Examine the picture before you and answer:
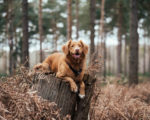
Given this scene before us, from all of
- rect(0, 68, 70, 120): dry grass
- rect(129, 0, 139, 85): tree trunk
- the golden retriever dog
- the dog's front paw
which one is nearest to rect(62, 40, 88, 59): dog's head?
the golden retriever dog

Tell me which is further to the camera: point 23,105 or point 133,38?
point 133,38

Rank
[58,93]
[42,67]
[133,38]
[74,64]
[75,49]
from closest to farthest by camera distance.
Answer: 1. [58,93]
2. [75,49]
3. [74,64]
4. [42,67]
5. [133,38]

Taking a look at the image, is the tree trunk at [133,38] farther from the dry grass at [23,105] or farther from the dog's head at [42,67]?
the dry grass at [23,105]

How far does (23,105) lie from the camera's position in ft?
12.8

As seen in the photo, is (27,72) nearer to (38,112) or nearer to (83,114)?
(38,112)

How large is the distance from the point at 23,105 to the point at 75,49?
1.66 meters

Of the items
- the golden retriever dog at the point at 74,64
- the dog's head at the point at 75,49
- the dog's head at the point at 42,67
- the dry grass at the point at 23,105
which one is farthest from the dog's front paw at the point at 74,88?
the dog's head at the point at 42,67

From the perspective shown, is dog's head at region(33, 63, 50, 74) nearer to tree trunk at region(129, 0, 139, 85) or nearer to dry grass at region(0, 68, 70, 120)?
dry grass at region(0, 68, 70, 120)

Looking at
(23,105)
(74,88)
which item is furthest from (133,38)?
(23,105)

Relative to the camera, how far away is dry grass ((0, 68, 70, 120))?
3.84 meters

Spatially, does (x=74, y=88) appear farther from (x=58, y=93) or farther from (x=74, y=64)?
(x=74, y=64)

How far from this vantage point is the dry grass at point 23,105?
12.6 ft

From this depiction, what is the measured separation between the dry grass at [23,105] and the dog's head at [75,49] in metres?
1.24

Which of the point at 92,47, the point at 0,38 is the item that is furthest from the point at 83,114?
A: the point at 0,38
